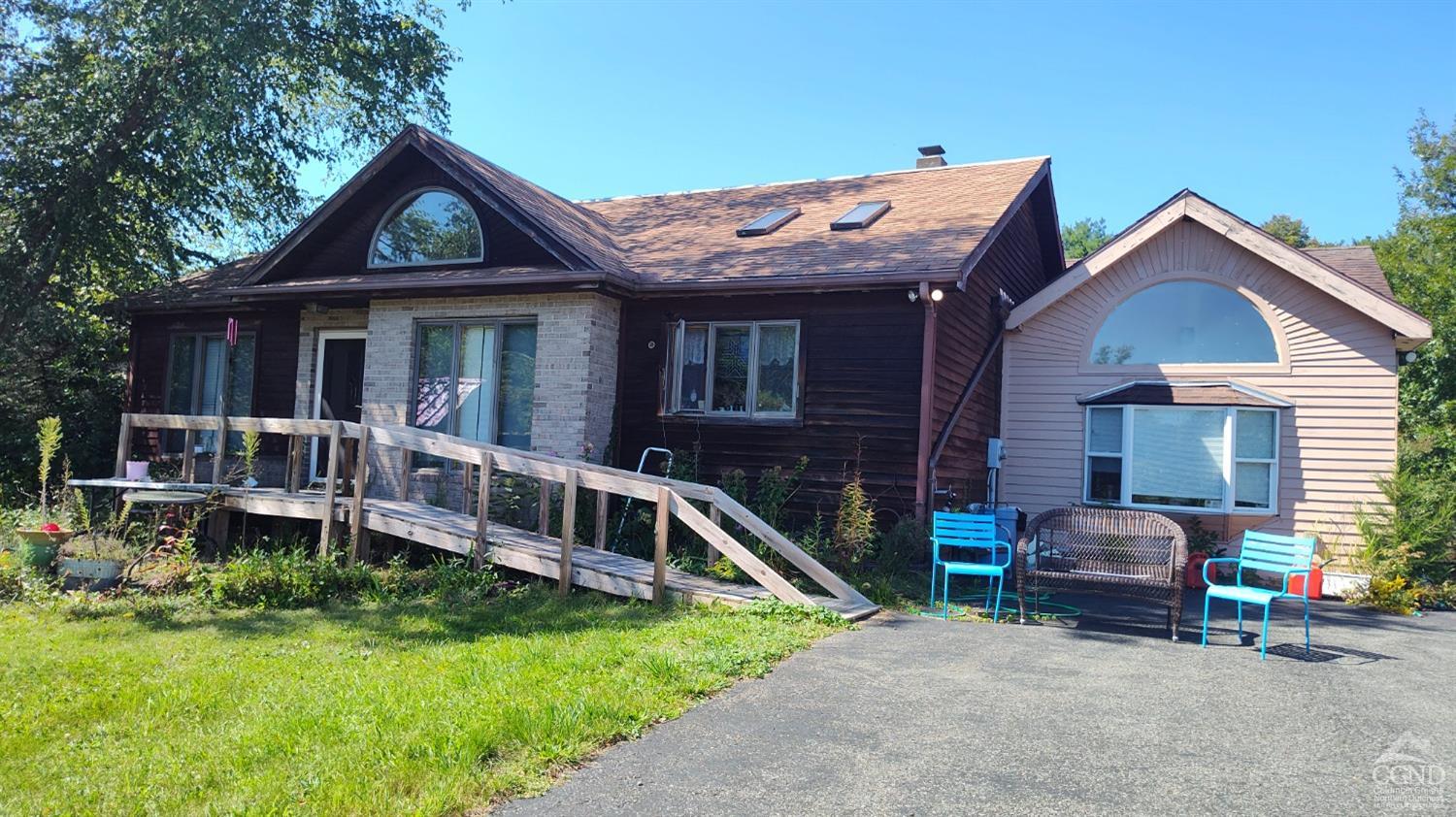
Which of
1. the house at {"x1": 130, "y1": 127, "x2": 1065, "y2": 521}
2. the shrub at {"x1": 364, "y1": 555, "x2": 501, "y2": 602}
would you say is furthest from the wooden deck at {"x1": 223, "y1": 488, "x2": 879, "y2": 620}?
the house at {"x1": 130, "y1": 127, "x2": 1065, "y2": 521}

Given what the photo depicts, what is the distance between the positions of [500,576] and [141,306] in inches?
402

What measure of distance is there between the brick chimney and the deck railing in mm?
9534

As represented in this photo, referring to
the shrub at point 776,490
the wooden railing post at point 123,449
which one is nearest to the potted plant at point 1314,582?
the shrub at point 776,490

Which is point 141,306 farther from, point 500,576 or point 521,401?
point 500,576

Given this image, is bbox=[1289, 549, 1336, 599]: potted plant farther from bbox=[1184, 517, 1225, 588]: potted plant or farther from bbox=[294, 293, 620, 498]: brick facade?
bbox=[294, 293, 620, 498]: brick facade

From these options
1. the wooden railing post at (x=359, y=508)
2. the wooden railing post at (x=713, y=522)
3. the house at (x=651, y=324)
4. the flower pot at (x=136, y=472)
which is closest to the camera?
the wooden railing post at (x=713, y=522)

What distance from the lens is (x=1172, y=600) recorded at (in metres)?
7.92

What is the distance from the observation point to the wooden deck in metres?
8.66

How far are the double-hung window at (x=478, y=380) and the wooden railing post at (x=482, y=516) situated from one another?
2.66m

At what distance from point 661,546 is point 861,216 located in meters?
6.79

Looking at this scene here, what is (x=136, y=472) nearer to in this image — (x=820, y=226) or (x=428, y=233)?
(x=428, y=233)

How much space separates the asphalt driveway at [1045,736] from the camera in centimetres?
432

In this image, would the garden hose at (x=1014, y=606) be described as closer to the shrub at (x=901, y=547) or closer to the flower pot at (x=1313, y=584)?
the shrub at (x=901, y=547)

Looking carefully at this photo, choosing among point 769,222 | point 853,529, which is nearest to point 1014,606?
point 853,529
